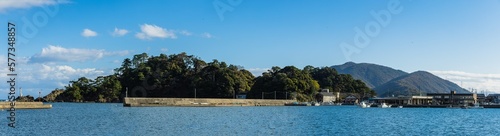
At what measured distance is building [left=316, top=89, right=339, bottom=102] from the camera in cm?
12860

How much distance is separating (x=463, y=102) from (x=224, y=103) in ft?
218

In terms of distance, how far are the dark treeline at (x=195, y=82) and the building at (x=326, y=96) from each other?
101 inches

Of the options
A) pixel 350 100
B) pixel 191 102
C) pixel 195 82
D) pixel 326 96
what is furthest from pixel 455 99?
pixel 191 102

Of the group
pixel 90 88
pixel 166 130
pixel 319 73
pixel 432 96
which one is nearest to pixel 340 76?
pixel 319 73

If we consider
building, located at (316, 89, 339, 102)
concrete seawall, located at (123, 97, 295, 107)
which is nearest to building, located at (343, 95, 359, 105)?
building, located at (316, 89, 339, 102)

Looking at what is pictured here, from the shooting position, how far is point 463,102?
416 feet

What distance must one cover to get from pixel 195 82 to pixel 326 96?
34.5 m

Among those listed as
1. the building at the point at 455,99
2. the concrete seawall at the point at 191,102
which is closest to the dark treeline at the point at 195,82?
the concrete seawall at the point at 191,102

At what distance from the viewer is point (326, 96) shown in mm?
130000

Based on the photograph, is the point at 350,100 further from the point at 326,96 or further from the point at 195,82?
the point at 195,82

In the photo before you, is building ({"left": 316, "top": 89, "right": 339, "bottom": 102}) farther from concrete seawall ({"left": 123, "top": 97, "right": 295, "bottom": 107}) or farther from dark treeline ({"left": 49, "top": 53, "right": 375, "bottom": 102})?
concrete seawall ({"left": 123, "top": 97, "right": 295, "bottom": 107})

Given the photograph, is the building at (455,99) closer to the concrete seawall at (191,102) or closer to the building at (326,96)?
the building at (326,96)

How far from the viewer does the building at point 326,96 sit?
129m

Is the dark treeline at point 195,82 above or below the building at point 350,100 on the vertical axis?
above
